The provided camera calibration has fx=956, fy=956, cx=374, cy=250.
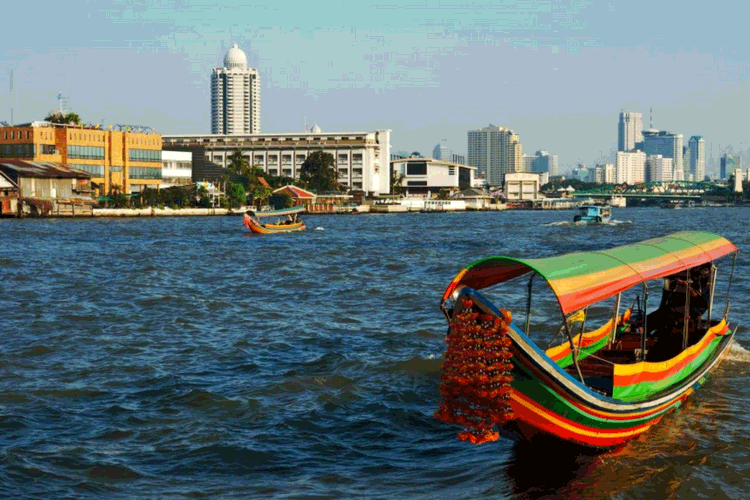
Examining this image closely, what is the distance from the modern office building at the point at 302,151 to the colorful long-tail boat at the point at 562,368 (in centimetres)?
15807

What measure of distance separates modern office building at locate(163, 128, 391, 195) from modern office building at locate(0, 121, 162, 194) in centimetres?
4784

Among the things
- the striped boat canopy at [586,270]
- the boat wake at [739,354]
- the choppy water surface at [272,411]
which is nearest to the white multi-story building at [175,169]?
the choppy water surface at [272,411]

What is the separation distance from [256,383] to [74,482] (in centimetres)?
635

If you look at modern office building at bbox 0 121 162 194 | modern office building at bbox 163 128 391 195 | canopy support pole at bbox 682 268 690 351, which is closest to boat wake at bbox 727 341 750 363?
canopy support pole at bbox 682 268 690 351

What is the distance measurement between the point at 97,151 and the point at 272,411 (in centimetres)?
10666

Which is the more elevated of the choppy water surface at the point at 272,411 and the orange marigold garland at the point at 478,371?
the orange marigold garland at the point at 478,371

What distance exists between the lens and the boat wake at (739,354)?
2284cm

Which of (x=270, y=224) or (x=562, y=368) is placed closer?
(x=562, y=368)

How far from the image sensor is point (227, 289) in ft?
123

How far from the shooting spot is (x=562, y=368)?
15797 mm

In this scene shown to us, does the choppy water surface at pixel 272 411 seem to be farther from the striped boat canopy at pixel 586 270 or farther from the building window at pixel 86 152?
the building window at pixel 86 152

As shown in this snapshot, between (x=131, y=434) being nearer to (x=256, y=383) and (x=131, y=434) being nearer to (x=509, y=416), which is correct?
(x=256, y=383)

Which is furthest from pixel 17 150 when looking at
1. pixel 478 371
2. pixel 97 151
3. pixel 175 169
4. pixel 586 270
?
pixel 478 371

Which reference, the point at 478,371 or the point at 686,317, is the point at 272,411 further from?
the point at 686,317
